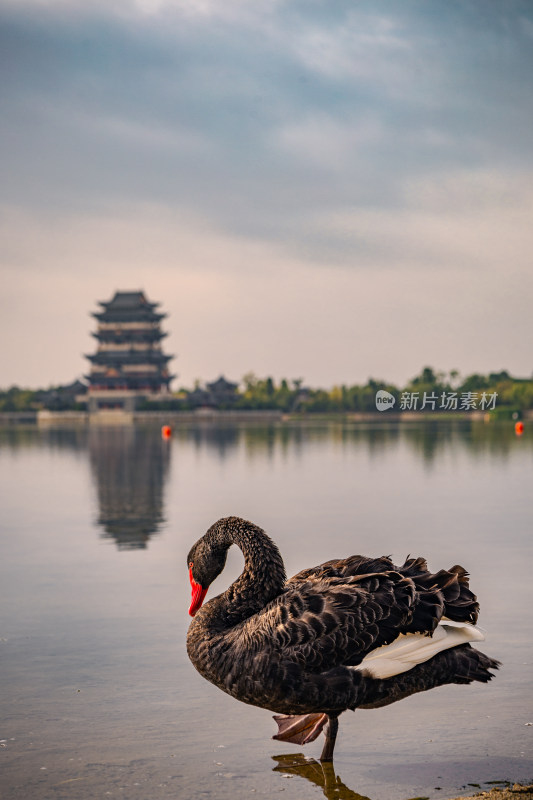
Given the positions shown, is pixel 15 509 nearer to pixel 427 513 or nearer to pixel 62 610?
pixel 427 513

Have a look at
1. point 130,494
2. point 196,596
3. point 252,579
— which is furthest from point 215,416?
point 252,579

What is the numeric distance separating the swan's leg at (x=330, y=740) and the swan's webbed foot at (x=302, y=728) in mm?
200

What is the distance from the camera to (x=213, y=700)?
211 inches

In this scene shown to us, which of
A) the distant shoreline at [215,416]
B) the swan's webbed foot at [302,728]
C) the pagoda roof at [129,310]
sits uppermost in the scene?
the pagoda roof at [129,310]

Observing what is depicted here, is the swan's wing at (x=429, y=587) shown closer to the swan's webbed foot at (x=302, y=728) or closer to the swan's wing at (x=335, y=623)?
the swan's wing at (x=335, y=623)

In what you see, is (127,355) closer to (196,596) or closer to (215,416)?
(215,416)

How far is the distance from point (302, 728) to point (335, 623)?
84 centimetres

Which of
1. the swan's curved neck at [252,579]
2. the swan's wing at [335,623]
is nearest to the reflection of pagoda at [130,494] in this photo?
the swan's curved neck at [252,579]

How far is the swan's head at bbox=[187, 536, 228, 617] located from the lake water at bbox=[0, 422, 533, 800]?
2.15ft

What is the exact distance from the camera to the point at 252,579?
4.59 m

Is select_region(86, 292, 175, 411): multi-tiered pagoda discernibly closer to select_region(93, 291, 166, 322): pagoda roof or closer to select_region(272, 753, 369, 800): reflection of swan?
select_region(93, 291, 166, 322): pagoda roof

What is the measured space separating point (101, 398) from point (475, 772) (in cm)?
9338

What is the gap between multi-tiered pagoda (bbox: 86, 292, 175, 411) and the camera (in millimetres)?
96562

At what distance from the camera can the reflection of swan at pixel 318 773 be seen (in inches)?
166
